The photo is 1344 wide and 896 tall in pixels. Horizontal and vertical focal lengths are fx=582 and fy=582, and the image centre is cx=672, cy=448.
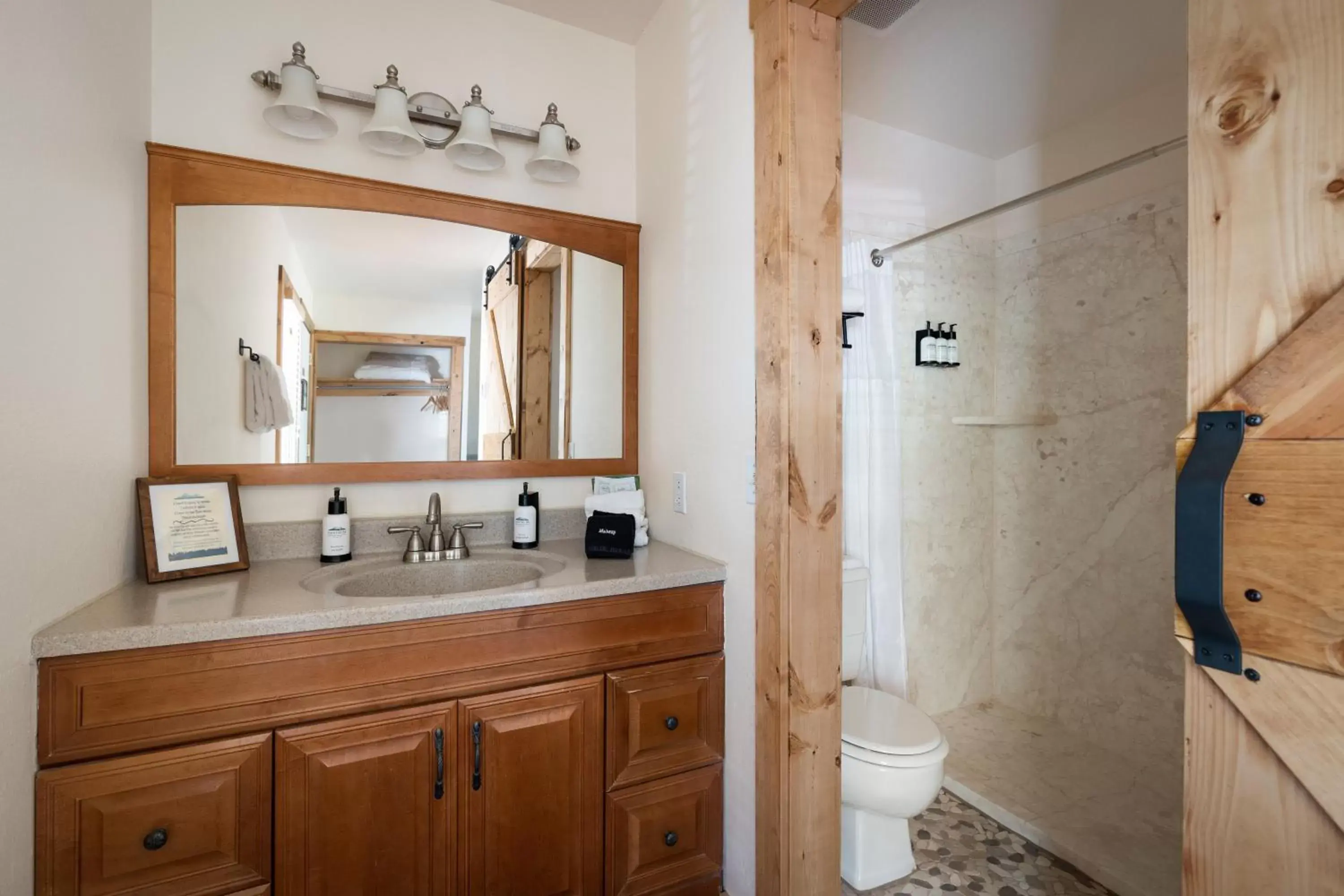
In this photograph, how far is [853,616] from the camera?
2080 mm

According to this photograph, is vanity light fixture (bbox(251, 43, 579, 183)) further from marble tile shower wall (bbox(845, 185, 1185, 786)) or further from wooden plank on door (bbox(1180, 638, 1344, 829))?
wooden plank on door (bbox(1180, 638, 1344, 829))

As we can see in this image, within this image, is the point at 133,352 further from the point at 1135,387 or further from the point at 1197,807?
the point at 1135,387

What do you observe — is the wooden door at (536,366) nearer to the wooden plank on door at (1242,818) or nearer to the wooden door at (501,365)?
the wooden door at (501,365)

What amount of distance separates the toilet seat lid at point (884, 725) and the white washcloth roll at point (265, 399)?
174 centimetres

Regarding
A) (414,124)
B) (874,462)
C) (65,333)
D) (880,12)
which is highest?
(880,12)

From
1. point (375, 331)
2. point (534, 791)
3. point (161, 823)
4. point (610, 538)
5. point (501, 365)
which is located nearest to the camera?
point (161, 823)

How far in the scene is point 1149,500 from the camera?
226cm

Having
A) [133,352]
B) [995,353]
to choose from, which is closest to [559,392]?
[133,352]

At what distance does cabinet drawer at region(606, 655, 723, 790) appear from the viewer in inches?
55.5

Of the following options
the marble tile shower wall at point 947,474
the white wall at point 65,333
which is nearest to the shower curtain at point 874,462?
the marble tile shower wall at point 947,474

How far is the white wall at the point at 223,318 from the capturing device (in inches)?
60.5

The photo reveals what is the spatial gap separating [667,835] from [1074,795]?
1590 millimetres

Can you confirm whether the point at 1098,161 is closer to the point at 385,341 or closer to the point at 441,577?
the point at 385,341

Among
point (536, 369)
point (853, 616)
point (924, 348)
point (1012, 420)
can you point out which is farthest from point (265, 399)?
point (1012, 420)
